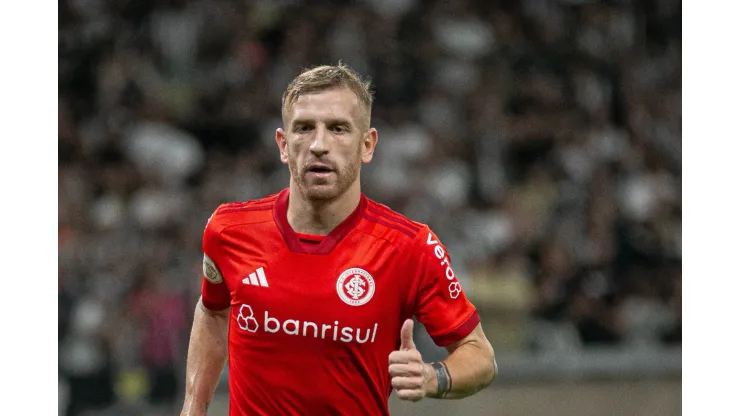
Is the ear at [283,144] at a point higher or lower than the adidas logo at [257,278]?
higher

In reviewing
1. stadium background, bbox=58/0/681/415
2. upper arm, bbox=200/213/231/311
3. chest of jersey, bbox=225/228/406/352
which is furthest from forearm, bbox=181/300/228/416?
stadium background, bbox=58/0/681/415

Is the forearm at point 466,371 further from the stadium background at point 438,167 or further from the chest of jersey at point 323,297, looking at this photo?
the stadium background at point 438,167

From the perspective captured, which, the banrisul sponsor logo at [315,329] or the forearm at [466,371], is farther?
the banrisul sponsor logo at [315,329]

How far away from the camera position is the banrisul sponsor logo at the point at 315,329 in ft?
→ 14.5

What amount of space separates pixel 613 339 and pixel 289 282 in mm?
6018

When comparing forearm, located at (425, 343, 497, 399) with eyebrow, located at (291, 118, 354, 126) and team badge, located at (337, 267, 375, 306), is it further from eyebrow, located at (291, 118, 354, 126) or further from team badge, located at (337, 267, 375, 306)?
eyebrow, located at (291, 118, 354, 126)

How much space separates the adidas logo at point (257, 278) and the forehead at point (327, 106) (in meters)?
0.70

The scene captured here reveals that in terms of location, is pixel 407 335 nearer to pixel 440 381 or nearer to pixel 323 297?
pixel 440 381

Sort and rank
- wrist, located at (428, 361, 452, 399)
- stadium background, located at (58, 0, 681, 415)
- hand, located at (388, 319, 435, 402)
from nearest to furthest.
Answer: hand, located at (388, 319, 435, 402), wrist, located at (428, 361, 452, 399), stadium background, located at (58, 0, 681, 415)

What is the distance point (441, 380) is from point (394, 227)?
2.53 feet

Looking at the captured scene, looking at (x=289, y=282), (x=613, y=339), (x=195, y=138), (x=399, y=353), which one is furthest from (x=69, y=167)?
(x=399, y=353)

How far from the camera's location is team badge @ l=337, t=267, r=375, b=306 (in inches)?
175

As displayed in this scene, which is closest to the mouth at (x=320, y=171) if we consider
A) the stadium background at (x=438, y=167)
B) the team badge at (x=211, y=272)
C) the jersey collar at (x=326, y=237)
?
the jersey collar at (x=326, y=237)

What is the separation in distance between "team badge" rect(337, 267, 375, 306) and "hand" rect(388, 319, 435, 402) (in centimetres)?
47
